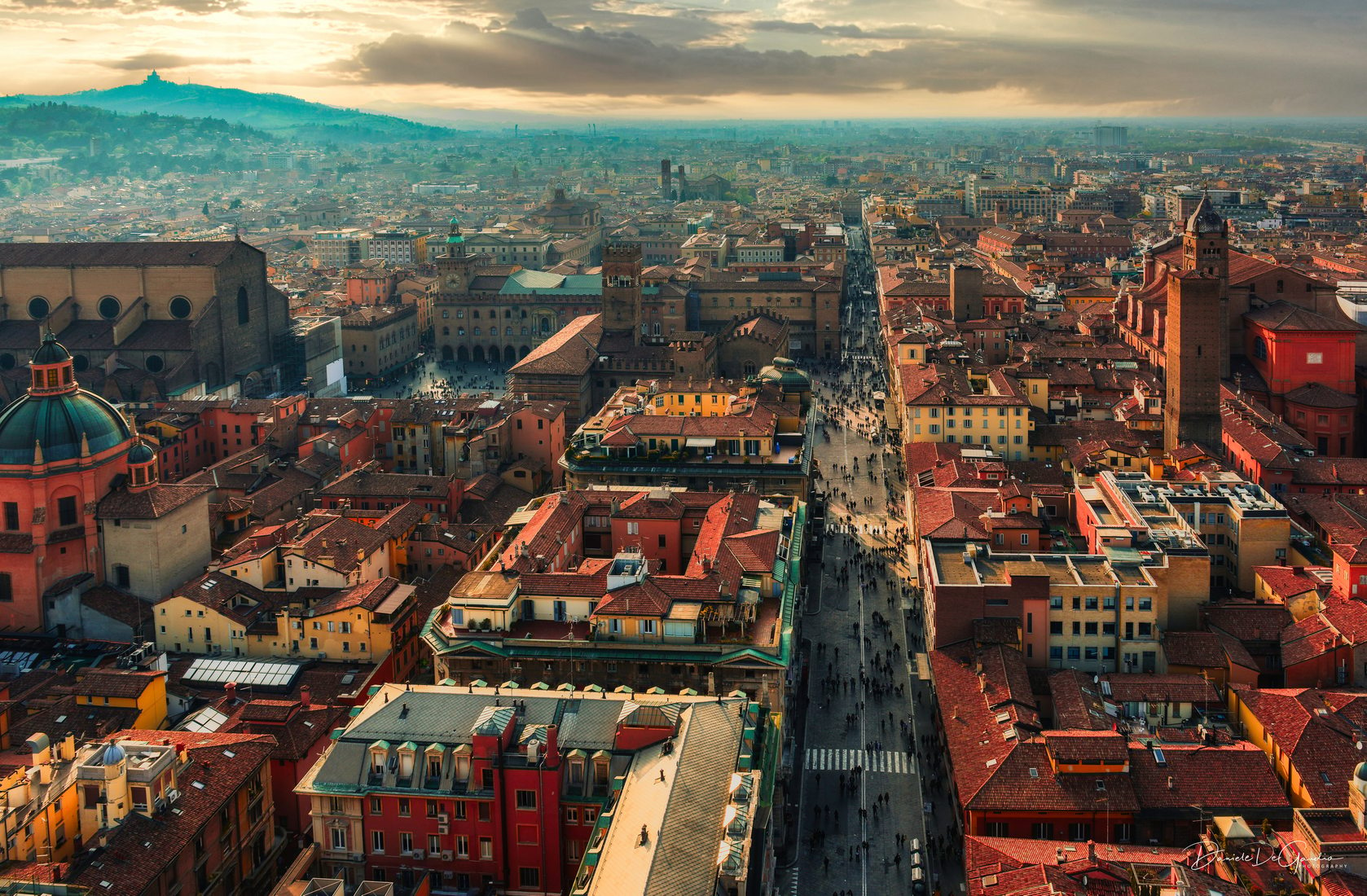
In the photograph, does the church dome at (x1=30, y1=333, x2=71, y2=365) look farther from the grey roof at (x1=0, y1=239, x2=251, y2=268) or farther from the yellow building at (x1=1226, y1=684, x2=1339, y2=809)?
the yellow building at (x1=1226, y1=684, x2=1339, y2=809)

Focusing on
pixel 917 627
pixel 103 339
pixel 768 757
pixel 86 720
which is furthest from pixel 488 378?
pixel 768 757

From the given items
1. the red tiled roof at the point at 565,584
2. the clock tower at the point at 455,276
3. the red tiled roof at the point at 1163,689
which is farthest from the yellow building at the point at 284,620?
the clock tower at the point at 455,276

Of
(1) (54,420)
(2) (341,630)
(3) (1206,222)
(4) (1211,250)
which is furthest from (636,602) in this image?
(3) (1206,222)

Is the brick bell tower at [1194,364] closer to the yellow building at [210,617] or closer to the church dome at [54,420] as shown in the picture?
the yellow building at [210,617]

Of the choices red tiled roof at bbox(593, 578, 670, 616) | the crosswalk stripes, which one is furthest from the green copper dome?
the crosswalk stripes

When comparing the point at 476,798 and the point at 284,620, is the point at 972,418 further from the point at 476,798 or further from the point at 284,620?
the point at 476,798
